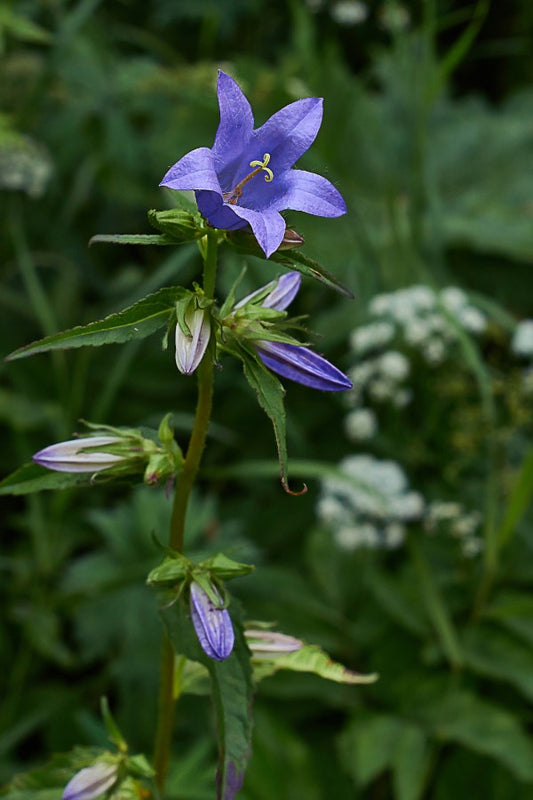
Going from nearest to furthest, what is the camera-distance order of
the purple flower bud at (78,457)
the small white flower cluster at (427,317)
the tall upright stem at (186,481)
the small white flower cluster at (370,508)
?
the tall upright stem at (186,481) < the purple flower bud at (78,457) < the small white flower cluster at (370,508) < the small white flower cluster at (427,317)

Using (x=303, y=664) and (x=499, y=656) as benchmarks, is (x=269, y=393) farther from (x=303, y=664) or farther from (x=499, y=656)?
(x=499, y=656)

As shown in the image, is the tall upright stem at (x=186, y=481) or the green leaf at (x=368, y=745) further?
the green leaf at (x=368, y=745)

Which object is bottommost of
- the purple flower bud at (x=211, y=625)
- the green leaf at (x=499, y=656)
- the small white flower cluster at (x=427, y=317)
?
the green leaf at (x=499, y=656)

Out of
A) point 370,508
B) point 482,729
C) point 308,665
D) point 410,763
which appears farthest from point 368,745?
point 308,665

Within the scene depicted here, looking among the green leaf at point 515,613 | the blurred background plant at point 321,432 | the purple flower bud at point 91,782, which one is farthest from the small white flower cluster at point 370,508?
the purple flower bud at point 91,782

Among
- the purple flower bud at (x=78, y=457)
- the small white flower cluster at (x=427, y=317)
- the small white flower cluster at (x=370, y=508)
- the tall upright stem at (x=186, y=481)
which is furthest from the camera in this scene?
the small white flower cluster at (x=427, y=317)

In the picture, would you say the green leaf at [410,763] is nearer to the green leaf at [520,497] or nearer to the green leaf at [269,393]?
the green leaf at [520,497]

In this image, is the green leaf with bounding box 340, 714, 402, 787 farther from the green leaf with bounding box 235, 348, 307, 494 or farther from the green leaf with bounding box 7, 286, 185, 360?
the green leaf with bounding box 7, 286, 185, 360

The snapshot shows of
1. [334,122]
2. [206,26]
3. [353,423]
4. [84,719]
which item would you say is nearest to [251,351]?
[84,719]
